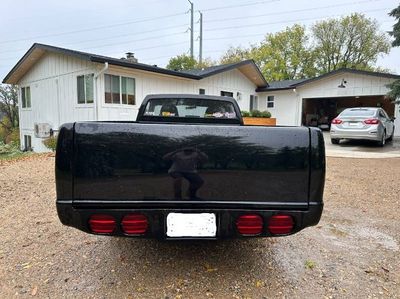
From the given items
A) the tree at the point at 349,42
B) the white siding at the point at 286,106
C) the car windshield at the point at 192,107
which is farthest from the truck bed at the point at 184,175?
the tree at the point at 349,42

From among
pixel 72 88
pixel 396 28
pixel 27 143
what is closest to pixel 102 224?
pixel 396 28

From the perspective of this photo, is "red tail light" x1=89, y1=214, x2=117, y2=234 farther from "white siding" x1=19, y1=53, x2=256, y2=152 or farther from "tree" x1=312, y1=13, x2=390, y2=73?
"tree" x1=312, y1=13, x2=390, y2=73

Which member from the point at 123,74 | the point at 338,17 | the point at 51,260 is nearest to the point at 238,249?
the point at 51,260

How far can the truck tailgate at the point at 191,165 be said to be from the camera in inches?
76.3

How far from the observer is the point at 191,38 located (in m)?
33.5

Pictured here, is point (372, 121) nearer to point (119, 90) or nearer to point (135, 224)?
point (119, 90)

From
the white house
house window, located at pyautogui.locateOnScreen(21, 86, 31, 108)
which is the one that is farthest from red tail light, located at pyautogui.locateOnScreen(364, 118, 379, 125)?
house window, located at pyautogui.locateOnScreen(21, 86, 31, 108)

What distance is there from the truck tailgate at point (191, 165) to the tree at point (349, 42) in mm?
38794

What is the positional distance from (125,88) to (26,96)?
341 inches

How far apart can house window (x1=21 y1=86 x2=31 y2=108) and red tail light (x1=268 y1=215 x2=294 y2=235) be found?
1932 centimetres

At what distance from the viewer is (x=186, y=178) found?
6.45 ft

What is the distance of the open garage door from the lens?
20.9 meters

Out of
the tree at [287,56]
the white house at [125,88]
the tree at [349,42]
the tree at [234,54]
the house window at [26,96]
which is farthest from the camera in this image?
the tree at [234,54]

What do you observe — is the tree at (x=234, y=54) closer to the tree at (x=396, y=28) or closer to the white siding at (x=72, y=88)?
the white siding at (x=72, y=88)
